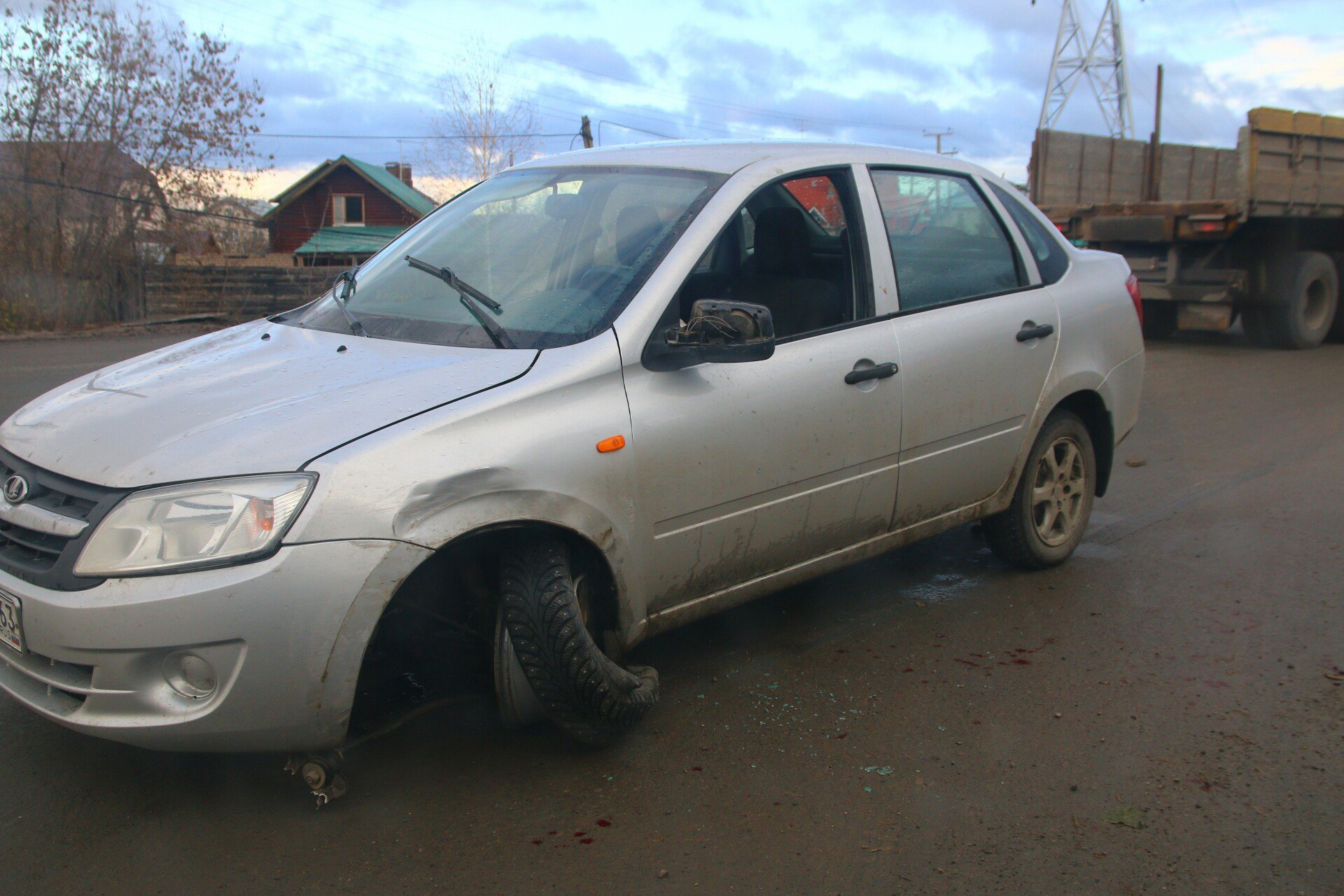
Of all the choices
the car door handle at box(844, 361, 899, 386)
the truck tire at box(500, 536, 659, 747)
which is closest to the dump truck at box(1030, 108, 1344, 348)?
the car door handle at box(844, 361, 899, 386)

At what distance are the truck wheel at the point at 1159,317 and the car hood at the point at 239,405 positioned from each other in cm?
1230

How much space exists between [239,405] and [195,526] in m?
0.44

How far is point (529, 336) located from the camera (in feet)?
10.2

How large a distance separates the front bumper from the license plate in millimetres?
26

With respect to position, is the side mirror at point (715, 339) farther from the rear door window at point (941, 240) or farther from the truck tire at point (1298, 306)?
the truck tire at point (1298, 306)

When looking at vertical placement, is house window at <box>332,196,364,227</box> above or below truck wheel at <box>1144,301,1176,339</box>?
above

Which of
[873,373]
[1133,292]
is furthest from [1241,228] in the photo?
[873,373]

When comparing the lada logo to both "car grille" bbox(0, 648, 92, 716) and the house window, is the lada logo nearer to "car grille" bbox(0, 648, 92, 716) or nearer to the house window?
"car grille" bbox(0, 648, 92, 716)

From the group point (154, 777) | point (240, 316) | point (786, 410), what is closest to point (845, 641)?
point (786, 410)

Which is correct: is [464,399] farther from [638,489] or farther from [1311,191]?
[1311,191]

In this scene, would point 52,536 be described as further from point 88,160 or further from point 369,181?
point 369,181

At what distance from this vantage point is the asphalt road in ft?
8.38

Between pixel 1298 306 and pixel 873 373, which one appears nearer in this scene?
pixel 873 373

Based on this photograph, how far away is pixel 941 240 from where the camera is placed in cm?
410
